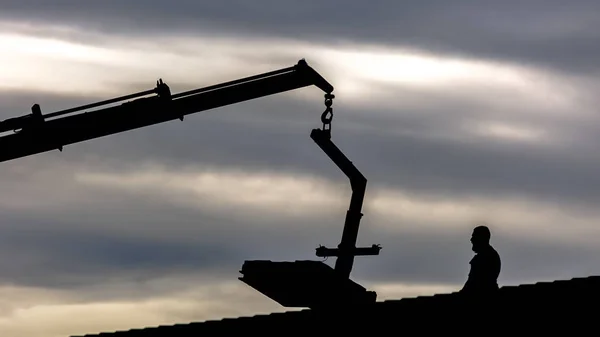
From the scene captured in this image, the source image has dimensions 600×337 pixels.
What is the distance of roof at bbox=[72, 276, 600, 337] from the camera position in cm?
1805

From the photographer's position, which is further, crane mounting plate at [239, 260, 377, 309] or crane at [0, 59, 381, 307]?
crane at [0, 59, 381, 307]

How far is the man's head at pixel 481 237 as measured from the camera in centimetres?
2109

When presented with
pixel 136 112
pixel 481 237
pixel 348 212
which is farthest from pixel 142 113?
pixel 481 237

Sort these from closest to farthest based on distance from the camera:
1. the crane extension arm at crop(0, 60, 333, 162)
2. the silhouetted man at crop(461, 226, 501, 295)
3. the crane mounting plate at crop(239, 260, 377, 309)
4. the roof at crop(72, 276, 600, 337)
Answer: the roof at crop(72, 276, 600, 337), the silhouetted man at crop(461, 226, 501, 295), the crane mounting plate at crop(239, 260, 377, 309), the crane extension arm at crop(0, 60, 333, 162)

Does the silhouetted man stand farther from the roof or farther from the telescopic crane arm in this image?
the telescopic crane arm

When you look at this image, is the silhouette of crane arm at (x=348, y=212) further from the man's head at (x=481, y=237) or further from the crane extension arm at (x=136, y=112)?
the man's head at (x=481, y=237)

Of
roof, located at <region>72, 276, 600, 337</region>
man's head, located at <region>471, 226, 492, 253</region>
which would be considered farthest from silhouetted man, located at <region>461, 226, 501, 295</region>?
roof, located at <region>72, 276, 600, 337</region>

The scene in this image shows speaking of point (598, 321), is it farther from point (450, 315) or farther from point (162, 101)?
point (162, 101)

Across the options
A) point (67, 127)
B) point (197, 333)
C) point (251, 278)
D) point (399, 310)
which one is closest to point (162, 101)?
point (67, 127)

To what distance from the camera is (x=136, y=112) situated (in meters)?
32.2

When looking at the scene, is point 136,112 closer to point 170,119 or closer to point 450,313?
point 170,119

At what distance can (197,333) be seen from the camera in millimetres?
22453

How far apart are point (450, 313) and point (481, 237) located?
2357mm

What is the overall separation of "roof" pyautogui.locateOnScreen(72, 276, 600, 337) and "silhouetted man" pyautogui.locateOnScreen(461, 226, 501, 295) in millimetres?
1789
